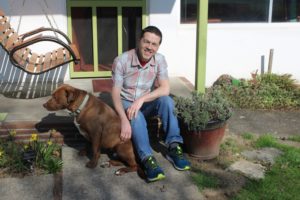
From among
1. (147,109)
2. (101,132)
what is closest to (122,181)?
(101,132)

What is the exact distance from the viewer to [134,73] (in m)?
3.94

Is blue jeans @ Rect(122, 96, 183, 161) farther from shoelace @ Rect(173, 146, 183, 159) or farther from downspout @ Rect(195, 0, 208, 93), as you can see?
downspout @ Rect(195, 0, 208, 93)

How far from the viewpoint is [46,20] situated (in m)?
6.23

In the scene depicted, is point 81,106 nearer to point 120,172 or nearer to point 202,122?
point 120,172

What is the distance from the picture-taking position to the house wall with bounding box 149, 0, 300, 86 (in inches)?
269

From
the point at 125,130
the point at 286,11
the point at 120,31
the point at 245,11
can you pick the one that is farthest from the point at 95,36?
the point at 286,11

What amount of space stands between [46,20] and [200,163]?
11.8 feet

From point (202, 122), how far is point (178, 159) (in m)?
0.42

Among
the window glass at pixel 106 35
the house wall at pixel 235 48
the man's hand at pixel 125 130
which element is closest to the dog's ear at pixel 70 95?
the man's hand at pixel 125 130

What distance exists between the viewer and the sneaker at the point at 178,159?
379 cm

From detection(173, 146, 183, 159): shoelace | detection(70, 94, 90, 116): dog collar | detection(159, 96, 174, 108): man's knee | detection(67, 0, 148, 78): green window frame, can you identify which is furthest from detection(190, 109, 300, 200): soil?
detection(67, 0, 148, 78): green window frame

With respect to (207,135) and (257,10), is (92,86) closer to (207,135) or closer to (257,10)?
(207,135)

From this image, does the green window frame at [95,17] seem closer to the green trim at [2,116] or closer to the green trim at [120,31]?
the green trim at [120,31]

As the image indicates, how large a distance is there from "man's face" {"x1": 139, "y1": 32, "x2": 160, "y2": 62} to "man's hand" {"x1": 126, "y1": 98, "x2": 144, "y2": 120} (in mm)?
438
